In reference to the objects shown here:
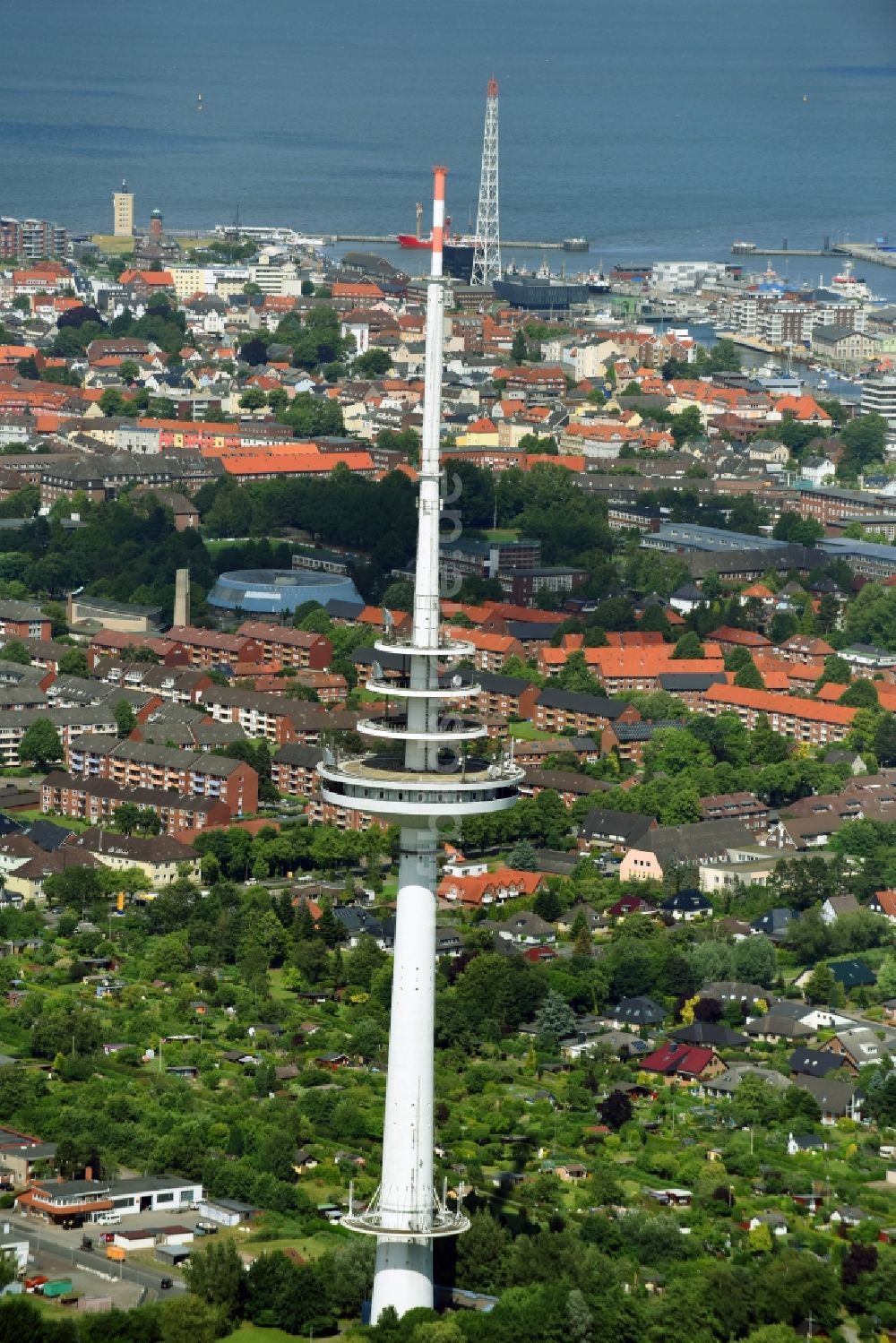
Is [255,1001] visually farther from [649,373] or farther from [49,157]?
[49,157]

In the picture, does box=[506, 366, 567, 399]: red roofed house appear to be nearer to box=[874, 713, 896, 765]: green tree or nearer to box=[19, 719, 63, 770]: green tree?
box=[874, 713, 896, 765]: green tree

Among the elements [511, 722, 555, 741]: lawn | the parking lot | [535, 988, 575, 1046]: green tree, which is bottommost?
Result: [511, 722, 555, 741]: lawn

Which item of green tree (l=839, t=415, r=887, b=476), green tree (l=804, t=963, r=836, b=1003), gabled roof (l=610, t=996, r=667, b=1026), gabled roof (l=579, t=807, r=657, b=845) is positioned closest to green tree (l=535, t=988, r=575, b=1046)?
gabled roof (l=610, t=996, r=667, b=1026)

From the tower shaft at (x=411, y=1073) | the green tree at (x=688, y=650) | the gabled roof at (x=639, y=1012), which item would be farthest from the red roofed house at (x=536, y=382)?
the tower shaft at (x=411, y=1073)

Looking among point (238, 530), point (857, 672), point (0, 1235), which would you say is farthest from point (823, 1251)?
point (238, 530)

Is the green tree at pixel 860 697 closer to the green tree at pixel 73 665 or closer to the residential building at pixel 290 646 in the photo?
the residential building at pixel 290 646
